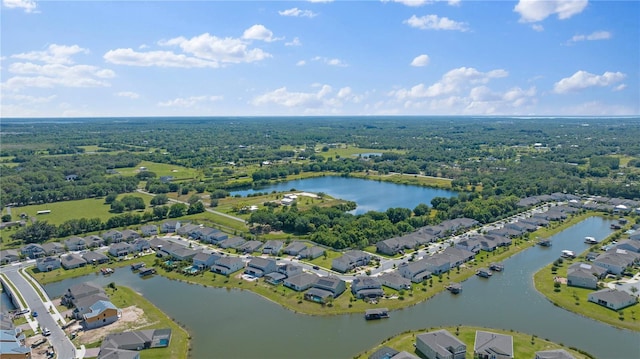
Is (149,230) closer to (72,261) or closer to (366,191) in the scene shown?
(72,261)

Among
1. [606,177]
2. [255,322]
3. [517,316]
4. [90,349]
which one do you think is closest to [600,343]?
[517,316]

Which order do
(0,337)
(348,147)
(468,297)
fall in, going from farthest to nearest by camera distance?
(348,147) < (468,297) < (0,337)

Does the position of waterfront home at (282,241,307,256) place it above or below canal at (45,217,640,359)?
above

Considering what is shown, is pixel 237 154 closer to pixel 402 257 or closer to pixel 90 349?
pixel 402 257

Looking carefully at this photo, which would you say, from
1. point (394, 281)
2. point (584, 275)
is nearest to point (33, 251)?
point (394, 281)

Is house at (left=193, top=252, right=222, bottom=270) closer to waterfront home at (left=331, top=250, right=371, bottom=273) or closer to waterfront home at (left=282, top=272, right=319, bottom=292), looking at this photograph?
waterfront home at (left=282, top=272, right=319, bottom=292)

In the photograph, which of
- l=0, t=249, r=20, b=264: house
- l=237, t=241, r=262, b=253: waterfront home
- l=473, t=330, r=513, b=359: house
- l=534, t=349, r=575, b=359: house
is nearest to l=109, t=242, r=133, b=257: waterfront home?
l=0, t=249, r=20, b=264: house
